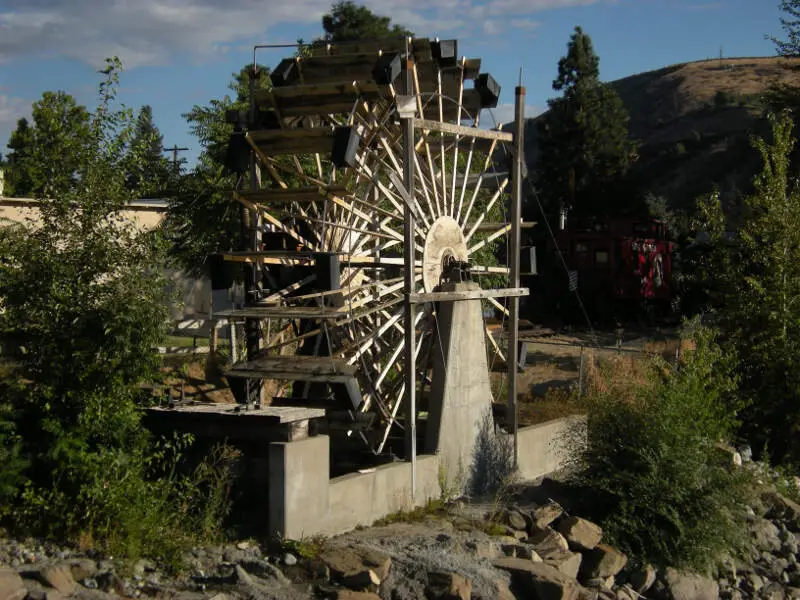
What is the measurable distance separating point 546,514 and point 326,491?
284 centimetres

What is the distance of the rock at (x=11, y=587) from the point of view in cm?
705

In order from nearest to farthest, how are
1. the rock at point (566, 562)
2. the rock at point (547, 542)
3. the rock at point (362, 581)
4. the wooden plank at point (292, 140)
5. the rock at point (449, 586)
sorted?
the rock at point (362, 581) < the rock at point (449, 586) < the rock at point (566, 562) < the rock at point (547, 542) < the wooden plank at point (292, 140)

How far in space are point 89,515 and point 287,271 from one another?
6.25 metres

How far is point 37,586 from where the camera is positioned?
293 inches

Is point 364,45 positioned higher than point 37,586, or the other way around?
point 364,45

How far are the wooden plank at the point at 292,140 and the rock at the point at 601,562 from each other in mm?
6309

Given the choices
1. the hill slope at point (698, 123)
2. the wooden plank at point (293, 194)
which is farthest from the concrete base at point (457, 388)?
the hill slope at point (698, 123)

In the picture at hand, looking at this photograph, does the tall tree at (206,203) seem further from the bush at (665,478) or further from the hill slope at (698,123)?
the hill slope at (698,123)

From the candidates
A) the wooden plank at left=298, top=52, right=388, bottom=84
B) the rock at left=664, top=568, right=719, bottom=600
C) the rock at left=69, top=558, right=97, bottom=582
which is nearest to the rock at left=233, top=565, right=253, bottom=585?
the rock at left=69, top=558, right=97, bottom=582

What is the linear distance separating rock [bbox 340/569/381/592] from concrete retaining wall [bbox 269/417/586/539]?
0.93 meters

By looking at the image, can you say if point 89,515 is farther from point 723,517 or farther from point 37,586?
point 723,517

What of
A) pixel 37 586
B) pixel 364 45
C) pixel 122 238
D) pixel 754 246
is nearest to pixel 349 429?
pixel 122 238

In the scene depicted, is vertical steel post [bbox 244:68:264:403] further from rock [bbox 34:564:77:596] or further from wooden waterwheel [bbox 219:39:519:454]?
rock [bbox 34:564:77:596]

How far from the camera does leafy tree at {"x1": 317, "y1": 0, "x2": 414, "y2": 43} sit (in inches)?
1763
